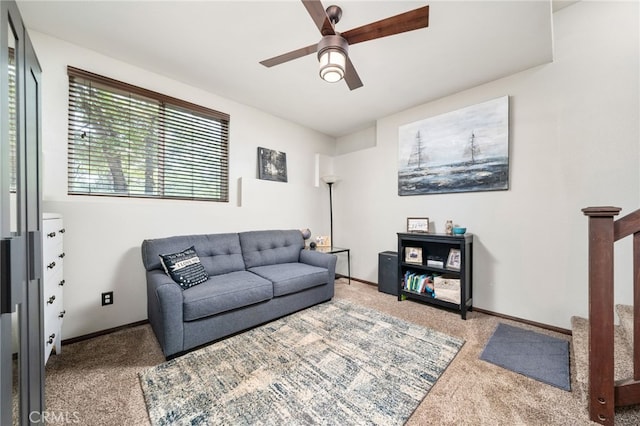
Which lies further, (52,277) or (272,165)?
(272,165)

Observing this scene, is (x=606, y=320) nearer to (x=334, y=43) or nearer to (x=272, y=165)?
(x=334, y=43)

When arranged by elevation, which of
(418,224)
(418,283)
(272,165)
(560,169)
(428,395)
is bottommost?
(428,395)

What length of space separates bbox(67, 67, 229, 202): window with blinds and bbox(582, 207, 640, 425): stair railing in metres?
3.32

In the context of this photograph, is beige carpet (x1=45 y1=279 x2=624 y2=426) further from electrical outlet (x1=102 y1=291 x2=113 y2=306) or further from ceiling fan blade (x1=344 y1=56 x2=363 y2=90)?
ceiling fan blade (x1=344 y1=56 x2=363 y2=90)

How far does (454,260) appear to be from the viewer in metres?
2.79

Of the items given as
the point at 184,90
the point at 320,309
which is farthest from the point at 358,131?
the point at 320,309

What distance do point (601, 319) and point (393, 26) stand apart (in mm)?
2060

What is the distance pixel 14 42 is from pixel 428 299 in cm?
353

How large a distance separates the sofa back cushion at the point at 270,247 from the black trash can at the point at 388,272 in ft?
3.83

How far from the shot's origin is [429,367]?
5.81 ft

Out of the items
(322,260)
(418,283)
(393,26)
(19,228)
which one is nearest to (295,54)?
(393,26)

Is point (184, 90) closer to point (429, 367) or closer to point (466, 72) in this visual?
point (466, 72)

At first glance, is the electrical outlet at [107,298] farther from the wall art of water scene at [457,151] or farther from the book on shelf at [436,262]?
the wall art of water scene at [457,151]

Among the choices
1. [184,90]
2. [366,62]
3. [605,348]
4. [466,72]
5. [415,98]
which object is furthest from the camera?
[415,98]
